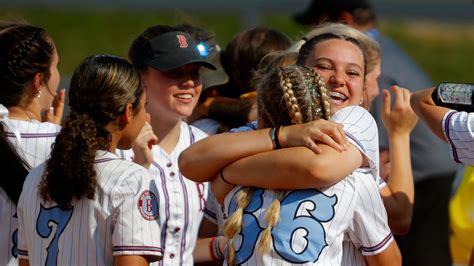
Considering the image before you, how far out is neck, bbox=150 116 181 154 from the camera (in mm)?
4531

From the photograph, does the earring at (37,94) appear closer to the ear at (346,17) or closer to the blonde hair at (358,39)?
the blonde hair at (358,39)

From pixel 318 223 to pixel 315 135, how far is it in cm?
29

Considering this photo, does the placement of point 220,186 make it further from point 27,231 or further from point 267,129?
point 27,231

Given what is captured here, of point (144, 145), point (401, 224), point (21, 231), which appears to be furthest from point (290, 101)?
point (21, 231)

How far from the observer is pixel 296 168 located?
10.9 ft

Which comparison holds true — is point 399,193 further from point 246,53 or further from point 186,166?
point 246,53

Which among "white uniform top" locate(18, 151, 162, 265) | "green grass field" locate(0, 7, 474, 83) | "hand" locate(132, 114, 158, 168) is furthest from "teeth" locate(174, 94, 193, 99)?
"green grass field" locate(0, 7, 474, 83)

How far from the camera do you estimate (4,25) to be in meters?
4.35

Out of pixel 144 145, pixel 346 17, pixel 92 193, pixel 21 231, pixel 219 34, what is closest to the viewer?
pixel 92 193

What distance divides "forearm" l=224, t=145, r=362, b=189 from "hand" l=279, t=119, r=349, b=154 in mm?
21

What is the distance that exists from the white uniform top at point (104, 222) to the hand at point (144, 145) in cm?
43

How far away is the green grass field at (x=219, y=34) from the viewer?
1596 cm

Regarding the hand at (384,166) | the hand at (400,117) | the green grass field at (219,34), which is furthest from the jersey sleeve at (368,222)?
the green grass field at (219,34)

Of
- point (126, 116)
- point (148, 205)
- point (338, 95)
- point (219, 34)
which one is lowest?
point (148, 205)
